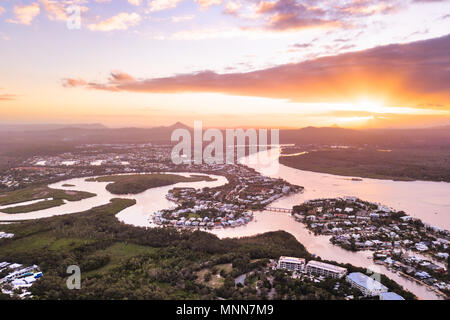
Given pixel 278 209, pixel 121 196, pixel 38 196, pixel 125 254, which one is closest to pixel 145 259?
pixel 125 254

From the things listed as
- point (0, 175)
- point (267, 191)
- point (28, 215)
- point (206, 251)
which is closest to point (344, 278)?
point (206, 251)

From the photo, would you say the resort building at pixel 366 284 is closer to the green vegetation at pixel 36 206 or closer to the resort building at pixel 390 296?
the resort building at pixel 390 296

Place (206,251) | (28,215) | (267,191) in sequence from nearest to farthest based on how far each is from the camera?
(206,251), (28,215), (267,191)

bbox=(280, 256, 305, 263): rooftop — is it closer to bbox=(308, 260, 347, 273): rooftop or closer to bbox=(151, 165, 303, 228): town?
bbox=(308, 260, 347, 273): rooftop

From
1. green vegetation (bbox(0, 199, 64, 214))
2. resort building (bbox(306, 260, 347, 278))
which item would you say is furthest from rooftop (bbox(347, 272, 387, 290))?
green vegetation (bbox(0, 199, 64, 214))

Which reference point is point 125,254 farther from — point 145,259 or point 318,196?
point 318,196

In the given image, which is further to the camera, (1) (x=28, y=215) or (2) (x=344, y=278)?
(1) (x=28, y=215)
